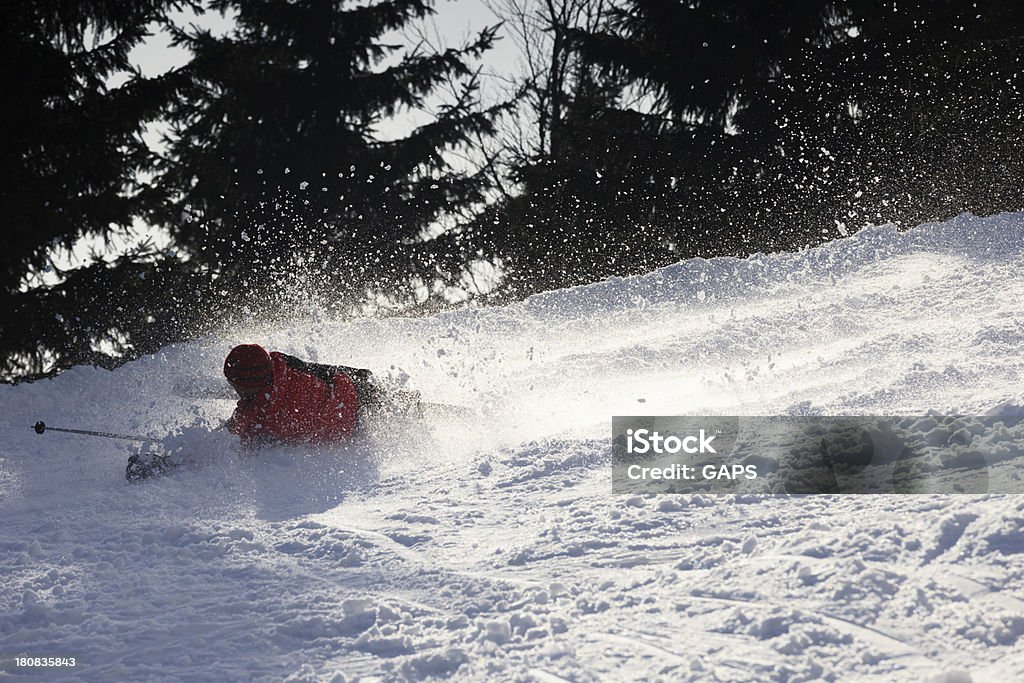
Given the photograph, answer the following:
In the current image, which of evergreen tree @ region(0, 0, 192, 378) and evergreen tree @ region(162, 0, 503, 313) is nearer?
evergreen tree @ region(0, 0, 192, 378)

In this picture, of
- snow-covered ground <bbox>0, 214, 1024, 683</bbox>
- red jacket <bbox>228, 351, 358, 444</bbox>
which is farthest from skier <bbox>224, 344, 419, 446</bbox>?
snow-covered ground <bbox>0, 214, 1024, 683</bbox>

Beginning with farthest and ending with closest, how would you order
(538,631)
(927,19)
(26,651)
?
(927,19), (26,651), (538,631)

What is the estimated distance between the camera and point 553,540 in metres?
3.80

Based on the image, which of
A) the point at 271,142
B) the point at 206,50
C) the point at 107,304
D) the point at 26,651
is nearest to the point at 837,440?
the point at 26,651

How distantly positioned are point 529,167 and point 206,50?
496 cm

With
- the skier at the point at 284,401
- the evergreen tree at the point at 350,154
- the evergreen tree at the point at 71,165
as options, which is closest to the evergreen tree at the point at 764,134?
the evergreen tree at the point at 350,154

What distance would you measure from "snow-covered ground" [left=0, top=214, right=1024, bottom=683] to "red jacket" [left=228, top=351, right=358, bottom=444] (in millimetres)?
141

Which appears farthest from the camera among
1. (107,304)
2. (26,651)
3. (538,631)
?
(107,304)

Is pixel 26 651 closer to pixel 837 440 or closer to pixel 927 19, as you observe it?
pixel 837 440

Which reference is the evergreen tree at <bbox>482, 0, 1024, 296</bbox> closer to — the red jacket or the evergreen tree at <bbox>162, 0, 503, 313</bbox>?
the evergreen tree at <bbox>162, 0, 503, 313</bbox>

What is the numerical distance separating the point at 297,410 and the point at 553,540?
234cm

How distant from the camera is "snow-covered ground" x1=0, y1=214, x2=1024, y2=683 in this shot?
9.47 ft

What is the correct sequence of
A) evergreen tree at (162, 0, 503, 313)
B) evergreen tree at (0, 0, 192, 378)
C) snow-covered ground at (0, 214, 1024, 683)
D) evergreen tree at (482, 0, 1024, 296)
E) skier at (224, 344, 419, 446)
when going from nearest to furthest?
snow-covered ground at (0, 214, 1024, 683)
skier at (224, 344, 419, 446)
evergreen tree at (0, 0, 192, 378)
evergreen tree at (482, 0, 1024, 296)
evergreen tree at (162, 0, 503, 313)

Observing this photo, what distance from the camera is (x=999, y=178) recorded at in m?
12.6
